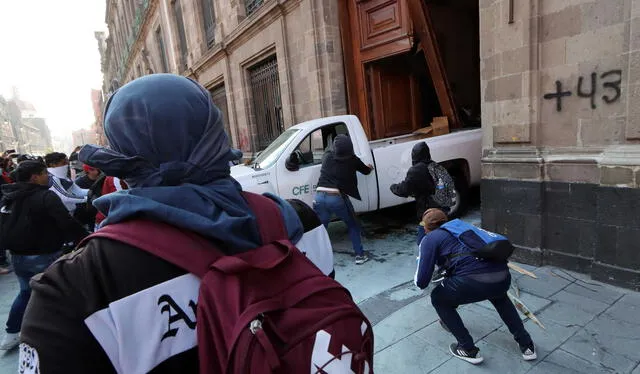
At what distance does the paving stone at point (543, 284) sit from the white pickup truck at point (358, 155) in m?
2.44

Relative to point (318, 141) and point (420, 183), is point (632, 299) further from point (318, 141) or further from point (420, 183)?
point (318, 141)

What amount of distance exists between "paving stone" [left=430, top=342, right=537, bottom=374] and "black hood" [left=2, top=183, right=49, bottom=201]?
395 centimetres

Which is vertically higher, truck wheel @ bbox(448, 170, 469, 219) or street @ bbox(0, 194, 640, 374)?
truck wheel @ bbox(448, 170, 469, 219)

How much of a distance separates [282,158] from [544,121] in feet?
11.5

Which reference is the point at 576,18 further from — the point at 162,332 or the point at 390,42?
the point at 162,332

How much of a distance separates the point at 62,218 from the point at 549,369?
4378 mm

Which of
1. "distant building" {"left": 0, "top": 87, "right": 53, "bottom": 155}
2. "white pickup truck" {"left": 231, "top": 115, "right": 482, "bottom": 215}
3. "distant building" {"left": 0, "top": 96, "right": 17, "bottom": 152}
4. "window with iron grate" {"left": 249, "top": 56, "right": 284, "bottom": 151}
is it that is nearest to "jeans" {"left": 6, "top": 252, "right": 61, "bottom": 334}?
"white pickup truck" {"left": 231, "top": 115, "right": 482, "bottom": 215}

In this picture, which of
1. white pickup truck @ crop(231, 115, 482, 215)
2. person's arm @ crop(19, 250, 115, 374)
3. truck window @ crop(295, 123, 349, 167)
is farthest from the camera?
truck window @ crop(295, 123, 349, 167)

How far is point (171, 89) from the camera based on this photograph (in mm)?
1002

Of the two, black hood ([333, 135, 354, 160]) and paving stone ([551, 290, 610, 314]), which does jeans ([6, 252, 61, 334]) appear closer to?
black hood ([333, 135, 354, 160])

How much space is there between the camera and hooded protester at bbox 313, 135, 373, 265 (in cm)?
507

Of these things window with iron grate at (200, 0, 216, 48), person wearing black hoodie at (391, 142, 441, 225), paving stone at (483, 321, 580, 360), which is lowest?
paving stone at (483, 321, 580, 360)

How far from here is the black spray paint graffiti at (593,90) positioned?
12.3 feet

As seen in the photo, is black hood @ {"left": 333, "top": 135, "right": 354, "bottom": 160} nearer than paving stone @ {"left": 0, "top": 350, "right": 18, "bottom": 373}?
No
